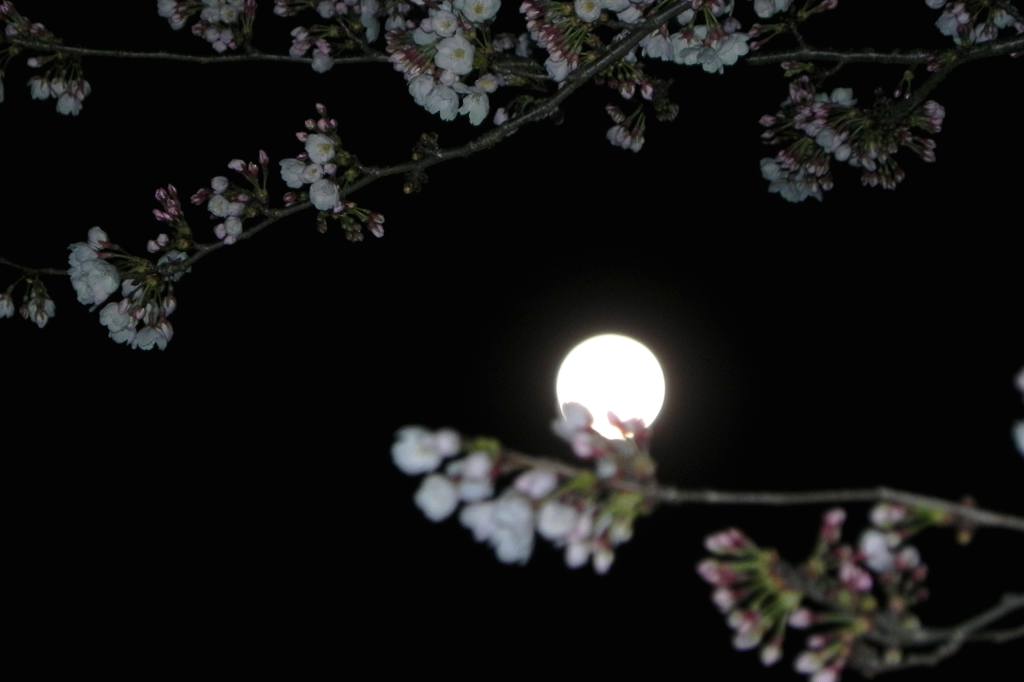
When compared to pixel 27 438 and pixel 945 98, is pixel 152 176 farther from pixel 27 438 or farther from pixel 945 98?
pixel 945 98

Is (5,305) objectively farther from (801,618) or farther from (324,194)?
(801,618)

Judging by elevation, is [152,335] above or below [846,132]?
below

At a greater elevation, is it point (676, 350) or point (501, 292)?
point (501, 292)

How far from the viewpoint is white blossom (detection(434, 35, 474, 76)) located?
11.4ft

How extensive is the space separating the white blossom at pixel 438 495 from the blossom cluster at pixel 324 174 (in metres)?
1.94

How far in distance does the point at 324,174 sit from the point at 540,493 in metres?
2.22

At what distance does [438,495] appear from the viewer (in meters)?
1.64

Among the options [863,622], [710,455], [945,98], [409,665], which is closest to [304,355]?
[409,665]

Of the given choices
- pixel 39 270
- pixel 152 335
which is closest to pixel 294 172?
pixel 152 335

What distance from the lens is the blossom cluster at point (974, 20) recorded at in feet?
12.4

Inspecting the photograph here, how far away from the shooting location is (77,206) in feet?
23.8

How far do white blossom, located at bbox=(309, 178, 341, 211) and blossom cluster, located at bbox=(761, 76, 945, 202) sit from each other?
1.78 metres

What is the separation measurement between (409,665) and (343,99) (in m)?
4.92

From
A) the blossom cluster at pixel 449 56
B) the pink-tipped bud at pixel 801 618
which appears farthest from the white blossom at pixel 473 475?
the blossom cluster at pixel 449 56
